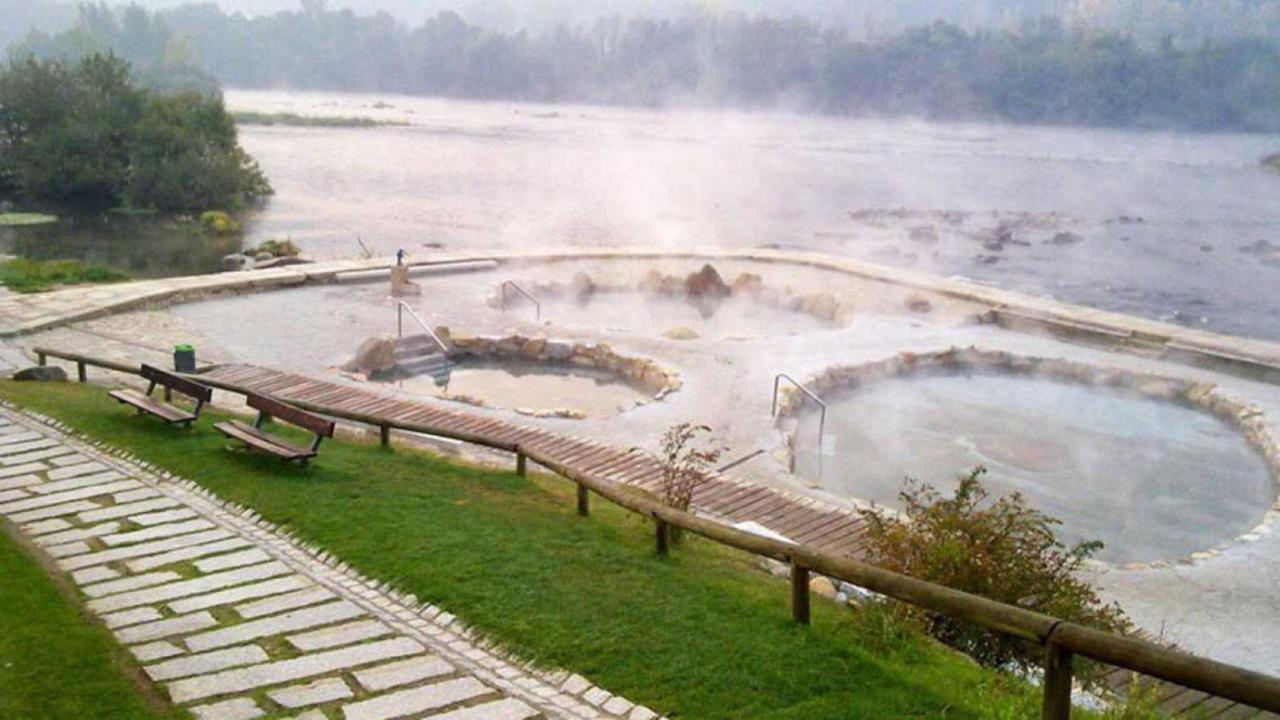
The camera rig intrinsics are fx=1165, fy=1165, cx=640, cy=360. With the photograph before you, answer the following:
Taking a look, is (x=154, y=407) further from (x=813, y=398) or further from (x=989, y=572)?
(x=813, y=398)

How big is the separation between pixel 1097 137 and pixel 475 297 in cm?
8726

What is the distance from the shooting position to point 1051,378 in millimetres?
18359

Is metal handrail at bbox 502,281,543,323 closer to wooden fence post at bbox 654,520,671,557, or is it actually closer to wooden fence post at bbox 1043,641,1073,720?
wooden fence post at bbox 654,520,671,557

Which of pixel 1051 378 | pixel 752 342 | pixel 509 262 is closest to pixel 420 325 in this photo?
pixel 752 342

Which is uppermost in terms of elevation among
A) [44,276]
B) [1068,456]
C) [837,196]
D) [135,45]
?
[135,45]

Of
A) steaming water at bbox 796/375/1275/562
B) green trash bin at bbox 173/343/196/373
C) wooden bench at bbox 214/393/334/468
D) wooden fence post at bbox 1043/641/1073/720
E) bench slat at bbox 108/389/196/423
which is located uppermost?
wooden fence post at bbox 1043/641/1073/720

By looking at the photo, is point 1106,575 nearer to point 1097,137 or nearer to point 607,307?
point 607,307

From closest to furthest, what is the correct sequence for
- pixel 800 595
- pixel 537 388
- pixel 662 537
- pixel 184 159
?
pixel 800 595, pixel 662 537, pixel 537 388, pixel 184 159

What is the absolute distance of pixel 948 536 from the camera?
6906 millimetres

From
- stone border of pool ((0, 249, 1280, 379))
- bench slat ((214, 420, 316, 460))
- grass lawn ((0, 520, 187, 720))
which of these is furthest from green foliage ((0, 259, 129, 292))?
grass lawn ((0, 520, 187, 720))

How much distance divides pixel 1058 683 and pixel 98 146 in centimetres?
4443

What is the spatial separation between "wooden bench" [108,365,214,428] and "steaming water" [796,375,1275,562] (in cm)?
665

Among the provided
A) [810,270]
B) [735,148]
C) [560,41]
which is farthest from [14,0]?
[810,270]

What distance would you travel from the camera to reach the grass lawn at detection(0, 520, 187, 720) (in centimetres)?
523
